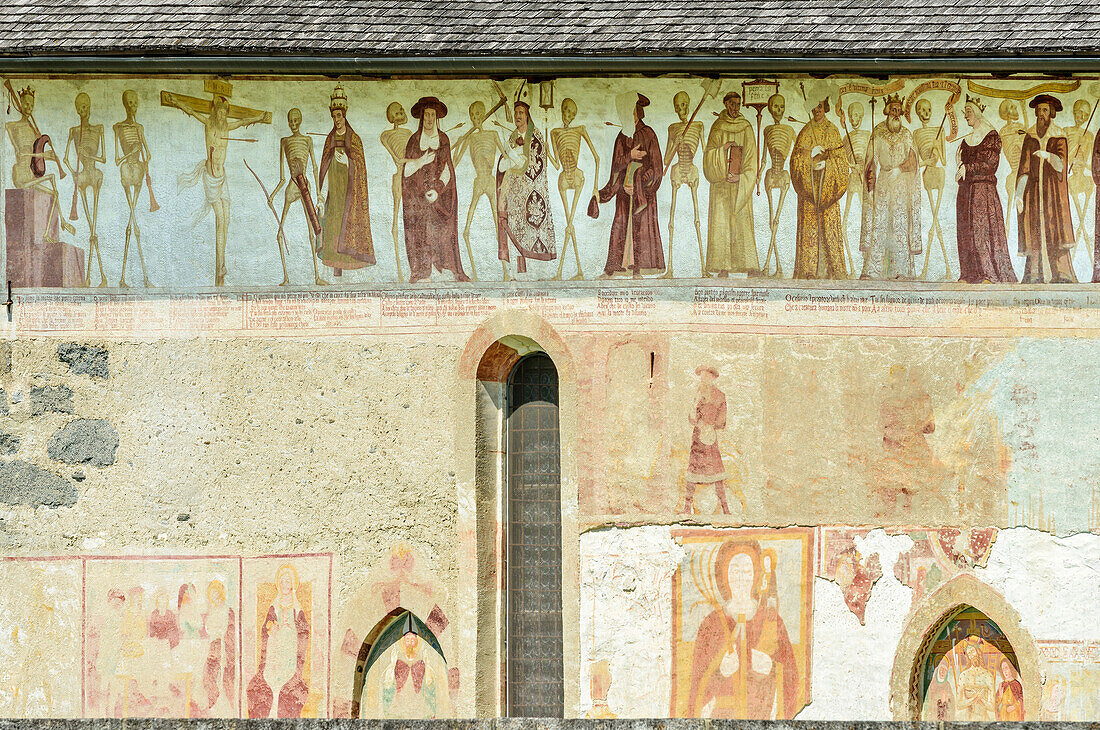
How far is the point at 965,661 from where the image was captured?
9.60 metres

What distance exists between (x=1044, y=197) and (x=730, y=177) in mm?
2132

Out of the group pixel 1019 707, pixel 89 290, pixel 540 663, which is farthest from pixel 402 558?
pixel 1019 707

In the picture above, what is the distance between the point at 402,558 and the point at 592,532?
130 cm

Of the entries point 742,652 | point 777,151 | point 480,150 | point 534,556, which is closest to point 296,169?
point 480,150

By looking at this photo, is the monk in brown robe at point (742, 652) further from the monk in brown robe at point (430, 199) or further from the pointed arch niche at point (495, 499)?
the monk in brown robe at point (430, 199)

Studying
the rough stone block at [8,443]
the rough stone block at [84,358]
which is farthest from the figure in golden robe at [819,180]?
the rough stone block at [8,443]

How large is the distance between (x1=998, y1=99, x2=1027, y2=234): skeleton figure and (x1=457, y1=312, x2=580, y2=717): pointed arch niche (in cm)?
320

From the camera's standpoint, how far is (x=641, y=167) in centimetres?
995

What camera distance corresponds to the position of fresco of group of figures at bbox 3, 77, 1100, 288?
9.80 metres

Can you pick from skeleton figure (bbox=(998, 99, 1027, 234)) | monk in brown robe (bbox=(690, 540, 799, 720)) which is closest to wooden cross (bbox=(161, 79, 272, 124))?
monk in brown robe (bbox=(690, 540, 799, 720))

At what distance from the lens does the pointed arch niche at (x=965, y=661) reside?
30.9ft

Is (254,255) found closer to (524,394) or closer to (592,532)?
(524,394)

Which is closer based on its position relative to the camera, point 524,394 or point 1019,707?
point 1019,707

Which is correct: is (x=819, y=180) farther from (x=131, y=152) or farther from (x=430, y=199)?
(x=131, y=152)
